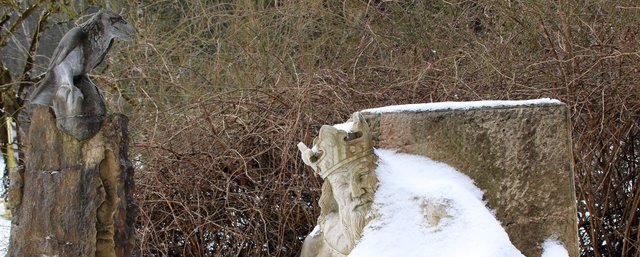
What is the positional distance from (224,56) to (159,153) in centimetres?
161

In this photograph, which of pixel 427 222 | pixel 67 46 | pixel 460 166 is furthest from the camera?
pixel 67 46

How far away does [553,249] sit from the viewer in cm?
294

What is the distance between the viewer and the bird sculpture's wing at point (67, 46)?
12.3 ft

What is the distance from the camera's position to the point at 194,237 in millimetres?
5070

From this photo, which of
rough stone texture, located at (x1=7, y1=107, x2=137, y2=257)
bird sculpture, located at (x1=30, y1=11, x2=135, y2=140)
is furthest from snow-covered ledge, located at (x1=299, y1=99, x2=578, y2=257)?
bird sculpture, located at (x1=30, y1=11, x2=135, y2=140)

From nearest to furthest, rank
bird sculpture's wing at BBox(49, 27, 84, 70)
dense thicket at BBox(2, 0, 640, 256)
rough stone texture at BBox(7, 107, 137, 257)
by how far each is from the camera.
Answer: rough stone texture at BBox(7, 107, 137, 257) → bird sculpture's wing at BBox(49, 27, 84, 70) → dense thicket at BBox(2, 0, 640, 256)

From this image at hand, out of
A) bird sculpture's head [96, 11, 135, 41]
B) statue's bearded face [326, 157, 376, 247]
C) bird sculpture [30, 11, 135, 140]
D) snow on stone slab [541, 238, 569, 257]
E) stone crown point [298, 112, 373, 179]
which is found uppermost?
bird sculpture's head [96, 11, 135, 41]

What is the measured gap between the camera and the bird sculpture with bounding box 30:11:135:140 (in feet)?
11.8

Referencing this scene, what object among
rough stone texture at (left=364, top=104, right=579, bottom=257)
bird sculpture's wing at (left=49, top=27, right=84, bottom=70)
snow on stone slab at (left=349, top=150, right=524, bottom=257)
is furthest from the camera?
bird sculpture's wing at (left=49, top=27, right=84, bottom=70)

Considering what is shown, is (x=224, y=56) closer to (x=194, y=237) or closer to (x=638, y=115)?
(x=194, y=237)

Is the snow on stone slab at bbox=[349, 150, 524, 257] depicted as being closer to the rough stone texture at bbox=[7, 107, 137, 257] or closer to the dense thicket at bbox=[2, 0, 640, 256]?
the rough stone texture at bbox=[7, 107, 137, 257]

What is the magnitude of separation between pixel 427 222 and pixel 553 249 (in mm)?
621

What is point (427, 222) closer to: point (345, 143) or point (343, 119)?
point (345, 143)

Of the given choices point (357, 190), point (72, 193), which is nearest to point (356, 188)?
point (357, 190)
